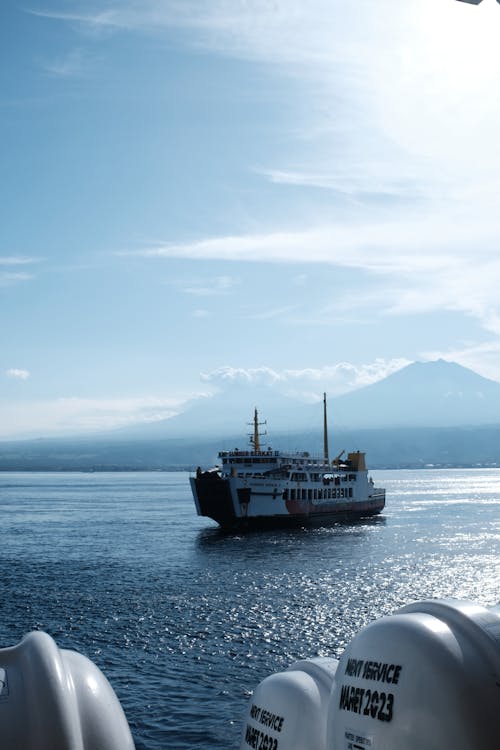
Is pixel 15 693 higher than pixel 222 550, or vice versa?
pixel 15 693

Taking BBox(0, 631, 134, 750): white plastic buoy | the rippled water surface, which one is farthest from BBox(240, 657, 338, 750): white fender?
the rippled water surface

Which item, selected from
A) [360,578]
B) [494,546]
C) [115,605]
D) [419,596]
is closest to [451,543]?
[494,546]

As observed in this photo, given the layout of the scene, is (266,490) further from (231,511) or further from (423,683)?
(423,683)

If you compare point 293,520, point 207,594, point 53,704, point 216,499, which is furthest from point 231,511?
point 53,704

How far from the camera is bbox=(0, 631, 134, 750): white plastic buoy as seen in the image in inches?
294

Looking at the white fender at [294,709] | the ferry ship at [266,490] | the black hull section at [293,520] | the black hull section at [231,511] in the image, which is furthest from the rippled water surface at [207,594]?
the white fender at [294,709]

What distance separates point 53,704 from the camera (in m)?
7.60

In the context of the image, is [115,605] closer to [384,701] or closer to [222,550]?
[222,550]

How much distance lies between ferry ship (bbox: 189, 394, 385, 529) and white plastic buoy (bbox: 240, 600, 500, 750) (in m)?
62.7

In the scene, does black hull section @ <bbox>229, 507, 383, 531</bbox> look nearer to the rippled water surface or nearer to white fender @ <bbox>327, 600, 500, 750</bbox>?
the rippled water surface

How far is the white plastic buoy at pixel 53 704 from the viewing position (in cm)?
746

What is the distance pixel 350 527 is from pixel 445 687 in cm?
7614

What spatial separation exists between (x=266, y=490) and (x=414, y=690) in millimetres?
68424

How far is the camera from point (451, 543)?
217 feet
